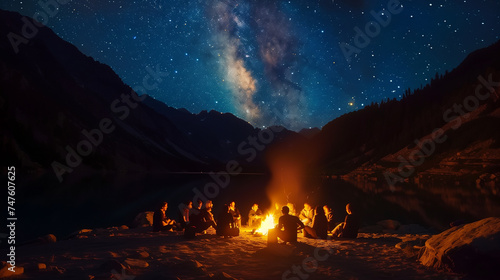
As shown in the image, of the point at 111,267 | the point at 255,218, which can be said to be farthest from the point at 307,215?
the point at 111,267

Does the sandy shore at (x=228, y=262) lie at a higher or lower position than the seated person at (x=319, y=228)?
lower

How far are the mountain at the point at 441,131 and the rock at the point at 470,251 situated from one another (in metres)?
79.0

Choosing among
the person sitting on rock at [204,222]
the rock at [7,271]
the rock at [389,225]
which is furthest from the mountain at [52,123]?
the rock at [7,271]

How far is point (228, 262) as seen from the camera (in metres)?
10.3

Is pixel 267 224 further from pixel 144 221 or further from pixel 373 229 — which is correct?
pixel 144 221

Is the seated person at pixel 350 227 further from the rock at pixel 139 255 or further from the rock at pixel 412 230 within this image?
the rock at pixel 139 255

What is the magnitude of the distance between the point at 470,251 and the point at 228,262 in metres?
6.66

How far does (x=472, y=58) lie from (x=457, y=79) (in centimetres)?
2032

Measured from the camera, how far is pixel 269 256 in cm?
1087

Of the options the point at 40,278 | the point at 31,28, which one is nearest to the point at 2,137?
the point at 40,278

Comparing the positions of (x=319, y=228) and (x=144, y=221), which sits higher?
(x=319, y=228)

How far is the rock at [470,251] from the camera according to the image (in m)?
8.34

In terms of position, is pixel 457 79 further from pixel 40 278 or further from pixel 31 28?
pixel 31 28

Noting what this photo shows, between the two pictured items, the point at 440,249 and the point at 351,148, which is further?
the point at 351,148
